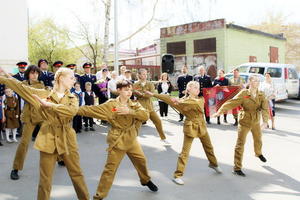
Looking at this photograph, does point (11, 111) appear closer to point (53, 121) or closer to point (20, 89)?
point (20, 89)

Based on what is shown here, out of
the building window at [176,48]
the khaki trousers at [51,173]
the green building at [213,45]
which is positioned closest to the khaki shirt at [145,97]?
the khaki trousers at [51,173]

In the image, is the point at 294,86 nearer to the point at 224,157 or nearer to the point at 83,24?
the point at 224,157

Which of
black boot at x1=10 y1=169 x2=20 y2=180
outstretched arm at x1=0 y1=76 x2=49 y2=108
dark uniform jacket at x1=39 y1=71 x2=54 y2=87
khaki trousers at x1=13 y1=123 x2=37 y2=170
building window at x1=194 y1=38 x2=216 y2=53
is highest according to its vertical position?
building window at x1=194 y1=38 x2=216 y2=53

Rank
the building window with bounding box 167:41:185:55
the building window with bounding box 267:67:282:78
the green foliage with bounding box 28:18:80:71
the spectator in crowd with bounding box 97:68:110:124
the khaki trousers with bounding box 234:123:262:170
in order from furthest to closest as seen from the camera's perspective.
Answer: the green foliage with bounding box 28:18:80:71
the building window with bounding box 167:41:185:55
the building window with bounding box 267:67:282:78
the spectator in crowd with bounding box 97:68:110:124
the khaki trousers with bounding box 234:123:262:170

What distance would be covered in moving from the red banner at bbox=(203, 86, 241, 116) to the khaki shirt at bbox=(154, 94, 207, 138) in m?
6.56

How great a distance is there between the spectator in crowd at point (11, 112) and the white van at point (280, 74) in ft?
40.8

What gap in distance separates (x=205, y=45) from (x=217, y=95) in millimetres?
14675

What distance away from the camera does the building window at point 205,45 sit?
25188mm

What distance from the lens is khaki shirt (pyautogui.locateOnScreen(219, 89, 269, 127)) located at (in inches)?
223

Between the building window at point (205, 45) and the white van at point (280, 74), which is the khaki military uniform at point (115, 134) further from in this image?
the building window at point (205, 45)

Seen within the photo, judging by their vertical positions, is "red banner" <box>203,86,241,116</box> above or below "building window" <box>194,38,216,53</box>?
below

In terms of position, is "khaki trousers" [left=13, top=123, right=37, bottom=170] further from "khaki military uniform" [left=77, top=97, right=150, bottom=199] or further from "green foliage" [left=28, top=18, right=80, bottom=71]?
"green foliage" [left=28, top=18, right=80, bottom=71]

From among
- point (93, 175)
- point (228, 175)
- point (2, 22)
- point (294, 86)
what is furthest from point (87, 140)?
point (294, 86)

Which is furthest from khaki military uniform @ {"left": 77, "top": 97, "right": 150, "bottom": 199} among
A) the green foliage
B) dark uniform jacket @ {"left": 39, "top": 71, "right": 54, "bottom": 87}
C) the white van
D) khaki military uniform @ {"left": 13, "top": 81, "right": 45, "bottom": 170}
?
the green foliage
